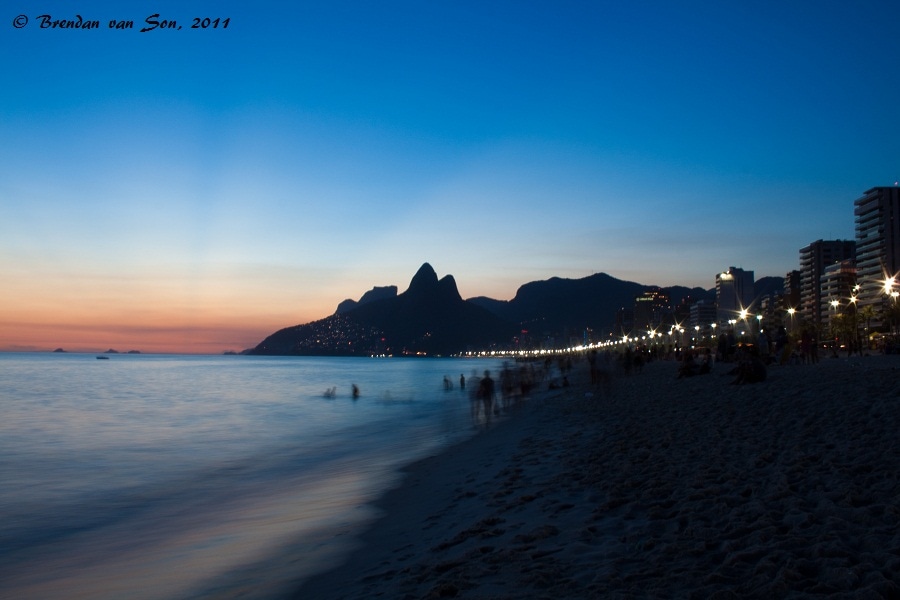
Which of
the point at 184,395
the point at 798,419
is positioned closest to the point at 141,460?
the point at 798,419

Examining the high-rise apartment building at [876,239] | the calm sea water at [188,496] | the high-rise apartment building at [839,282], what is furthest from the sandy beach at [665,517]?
the high-rise apartment building at [839,282]

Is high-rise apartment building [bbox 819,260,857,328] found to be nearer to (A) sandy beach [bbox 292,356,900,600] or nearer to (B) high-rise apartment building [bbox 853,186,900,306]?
(B) high-rise apartment building [bbox 853,186,900,306]

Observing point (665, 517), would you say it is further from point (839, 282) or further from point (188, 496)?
point (839, 282)

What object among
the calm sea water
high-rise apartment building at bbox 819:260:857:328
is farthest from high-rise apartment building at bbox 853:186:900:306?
the calm sea water

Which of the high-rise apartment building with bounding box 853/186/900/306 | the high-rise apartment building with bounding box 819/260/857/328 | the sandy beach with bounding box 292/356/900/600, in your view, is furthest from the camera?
the high-rise apartment building with bounding box 819/260/857/328

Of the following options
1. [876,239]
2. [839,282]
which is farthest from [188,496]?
[839,282]

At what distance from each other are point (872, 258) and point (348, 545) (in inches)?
7929

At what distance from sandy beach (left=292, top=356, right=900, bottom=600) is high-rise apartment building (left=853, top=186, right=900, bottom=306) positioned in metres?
173

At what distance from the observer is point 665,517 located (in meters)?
6.11

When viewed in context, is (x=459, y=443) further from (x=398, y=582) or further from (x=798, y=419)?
(x=398, y=582)

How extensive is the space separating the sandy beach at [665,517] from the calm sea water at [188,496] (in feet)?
3.66

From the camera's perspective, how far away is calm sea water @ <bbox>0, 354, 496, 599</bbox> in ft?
23.4

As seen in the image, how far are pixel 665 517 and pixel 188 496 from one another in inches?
382

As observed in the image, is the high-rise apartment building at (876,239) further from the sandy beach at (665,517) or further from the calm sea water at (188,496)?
the sandy beach at (665,517)
